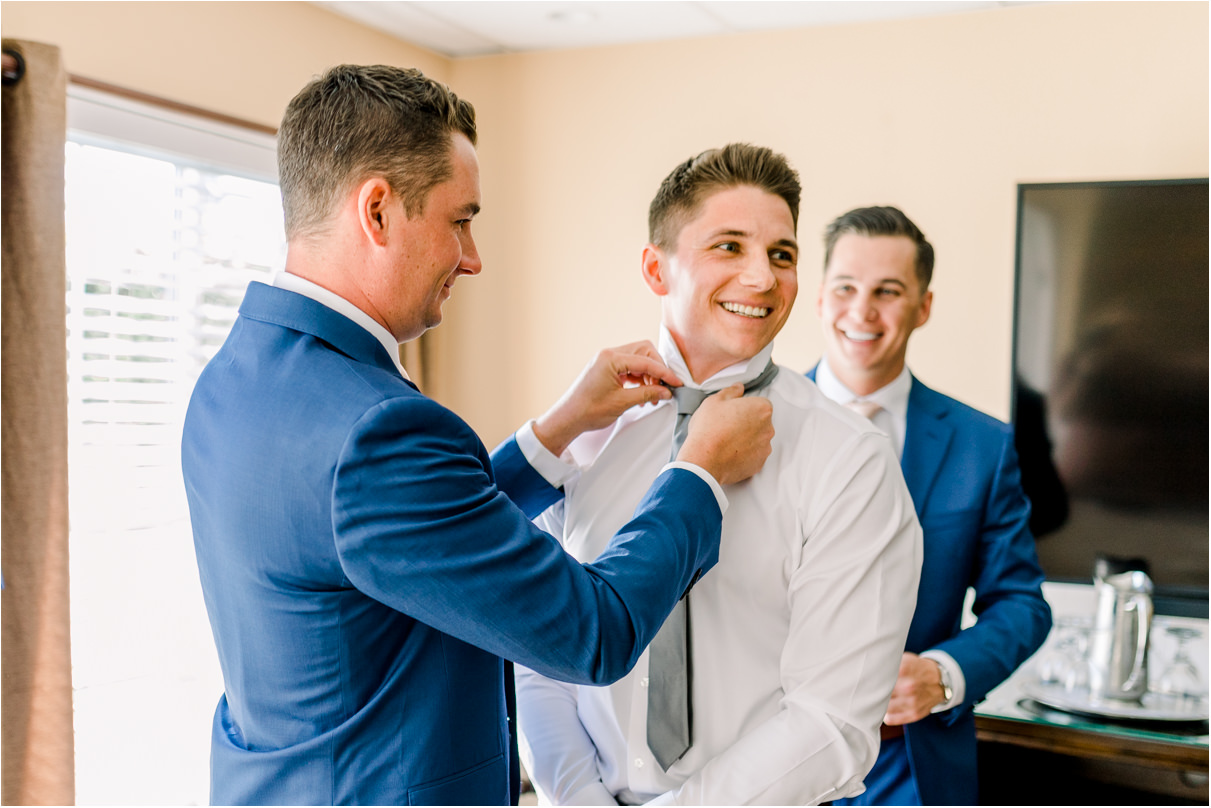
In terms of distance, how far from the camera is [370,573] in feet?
3.35

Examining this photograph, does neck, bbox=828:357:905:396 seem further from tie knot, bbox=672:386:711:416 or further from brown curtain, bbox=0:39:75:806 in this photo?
brown curtain, bbox=0:39:75:806

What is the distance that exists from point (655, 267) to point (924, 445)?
2.61ft

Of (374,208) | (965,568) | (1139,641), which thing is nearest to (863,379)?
(965,568)

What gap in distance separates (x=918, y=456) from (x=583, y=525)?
33.3 inches

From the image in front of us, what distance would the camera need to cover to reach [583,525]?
5.07ft

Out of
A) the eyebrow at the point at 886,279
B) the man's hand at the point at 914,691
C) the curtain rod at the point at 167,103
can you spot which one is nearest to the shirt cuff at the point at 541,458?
the man's hand at the point at 914,691

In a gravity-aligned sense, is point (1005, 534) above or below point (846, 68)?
below

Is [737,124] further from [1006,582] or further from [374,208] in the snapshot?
[374,208]

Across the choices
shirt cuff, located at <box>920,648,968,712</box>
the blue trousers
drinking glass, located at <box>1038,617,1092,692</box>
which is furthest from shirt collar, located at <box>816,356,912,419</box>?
drinking glass, located at <box>1038,617,1092,692</box>

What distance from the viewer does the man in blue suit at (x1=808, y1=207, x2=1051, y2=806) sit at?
1899 mm

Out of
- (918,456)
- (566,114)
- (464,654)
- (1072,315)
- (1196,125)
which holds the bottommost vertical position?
(464,654)

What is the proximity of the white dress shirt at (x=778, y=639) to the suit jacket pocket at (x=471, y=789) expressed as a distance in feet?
0.75

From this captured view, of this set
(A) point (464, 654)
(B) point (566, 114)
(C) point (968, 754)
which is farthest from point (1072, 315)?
(A) point (464, 654)

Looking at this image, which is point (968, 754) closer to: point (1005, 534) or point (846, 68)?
point (1005, 534)
